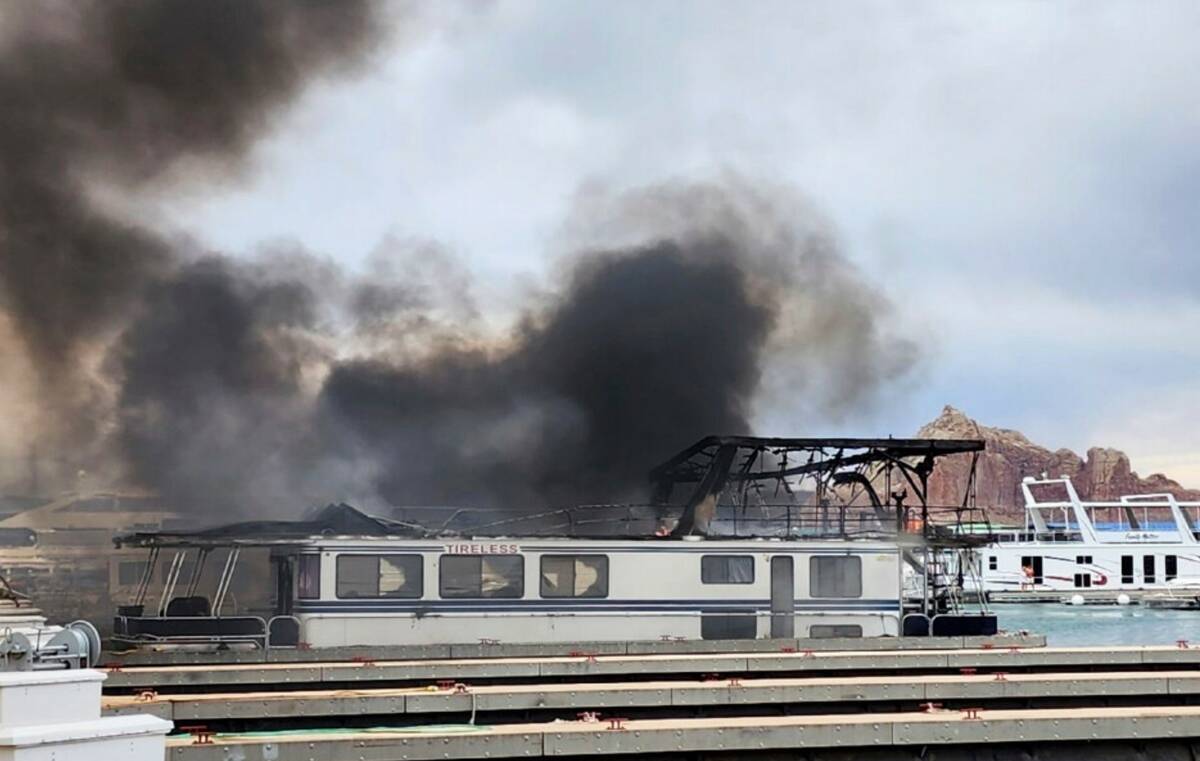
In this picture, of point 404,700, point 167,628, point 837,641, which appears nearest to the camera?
point 404,700

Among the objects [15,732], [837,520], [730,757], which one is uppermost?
[837,520]

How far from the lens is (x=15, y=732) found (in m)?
7.01

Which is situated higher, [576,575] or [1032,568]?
[1032,568]

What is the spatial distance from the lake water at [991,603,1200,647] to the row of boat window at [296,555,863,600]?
122 ft

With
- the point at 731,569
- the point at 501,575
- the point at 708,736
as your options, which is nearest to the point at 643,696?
the point at 708,736

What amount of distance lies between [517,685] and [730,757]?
3379 millimetres

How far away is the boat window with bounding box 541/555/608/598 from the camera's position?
24.1m

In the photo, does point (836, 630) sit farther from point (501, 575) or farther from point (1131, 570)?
point (1131, 570)

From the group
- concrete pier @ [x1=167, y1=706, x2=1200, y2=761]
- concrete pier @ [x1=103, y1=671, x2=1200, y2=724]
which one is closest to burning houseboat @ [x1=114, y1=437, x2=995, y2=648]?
concrete pier @ [x1=103, y1=671, x2=1200, y2=724]

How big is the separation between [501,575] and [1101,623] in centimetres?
6361

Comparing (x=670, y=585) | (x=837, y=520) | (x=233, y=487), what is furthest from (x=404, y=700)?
(x=233, y=487)

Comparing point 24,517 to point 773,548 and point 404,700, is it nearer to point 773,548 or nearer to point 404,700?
point 773,548

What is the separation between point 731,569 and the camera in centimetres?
2458

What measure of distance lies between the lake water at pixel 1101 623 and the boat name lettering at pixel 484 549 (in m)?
40.7
